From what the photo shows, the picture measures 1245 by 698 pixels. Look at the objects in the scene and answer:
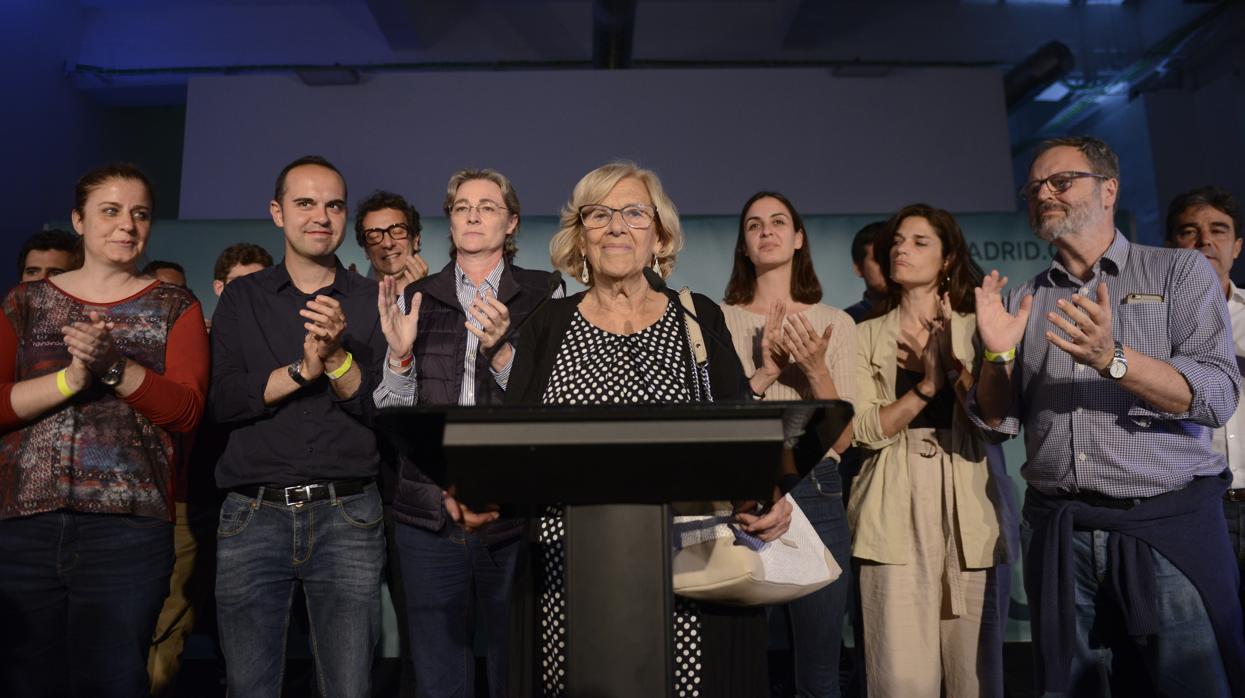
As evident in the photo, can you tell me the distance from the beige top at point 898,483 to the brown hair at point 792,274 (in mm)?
324

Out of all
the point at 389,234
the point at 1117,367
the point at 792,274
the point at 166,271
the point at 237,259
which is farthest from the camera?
the point at 166,271

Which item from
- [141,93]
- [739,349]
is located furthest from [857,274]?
[141,93]

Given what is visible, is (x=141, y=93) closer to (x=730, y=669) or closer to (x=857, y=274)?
(x=857, y=274)

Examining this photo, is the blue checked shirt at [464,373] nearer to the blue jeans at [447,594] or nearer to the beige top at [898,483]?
the blue jeans at [447,594]

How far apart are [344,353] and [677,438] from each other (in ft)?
4.91

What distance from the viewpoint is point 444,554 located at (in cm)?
257

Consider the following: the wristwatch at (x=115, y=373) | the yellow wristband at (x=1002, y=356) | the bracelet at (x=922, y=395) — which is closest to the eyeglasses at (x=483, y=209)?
the wristwatch at (x=115, y=373)

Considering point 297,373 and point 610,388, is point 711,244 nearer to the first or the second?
point 297,373

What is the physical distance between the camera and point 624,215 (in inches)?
86.2

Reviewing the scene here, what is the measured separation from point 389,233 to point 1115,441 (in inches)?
105

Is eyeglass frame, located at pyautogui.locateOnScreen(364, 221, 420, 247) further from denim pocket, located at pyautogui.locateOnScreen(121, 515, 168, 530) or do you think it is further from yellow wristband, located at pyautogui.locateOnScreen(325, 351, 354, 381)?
denim pocket, located at pyautogui.locateOnScreen(121, 515, 168, 530)

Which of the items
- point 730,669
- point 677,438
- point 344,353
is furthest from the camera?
point 344,353

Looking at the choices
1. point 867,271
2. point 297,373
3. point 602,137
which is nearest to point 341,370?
point 297,373

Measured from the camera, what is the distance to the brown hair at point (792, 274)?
3.14m
